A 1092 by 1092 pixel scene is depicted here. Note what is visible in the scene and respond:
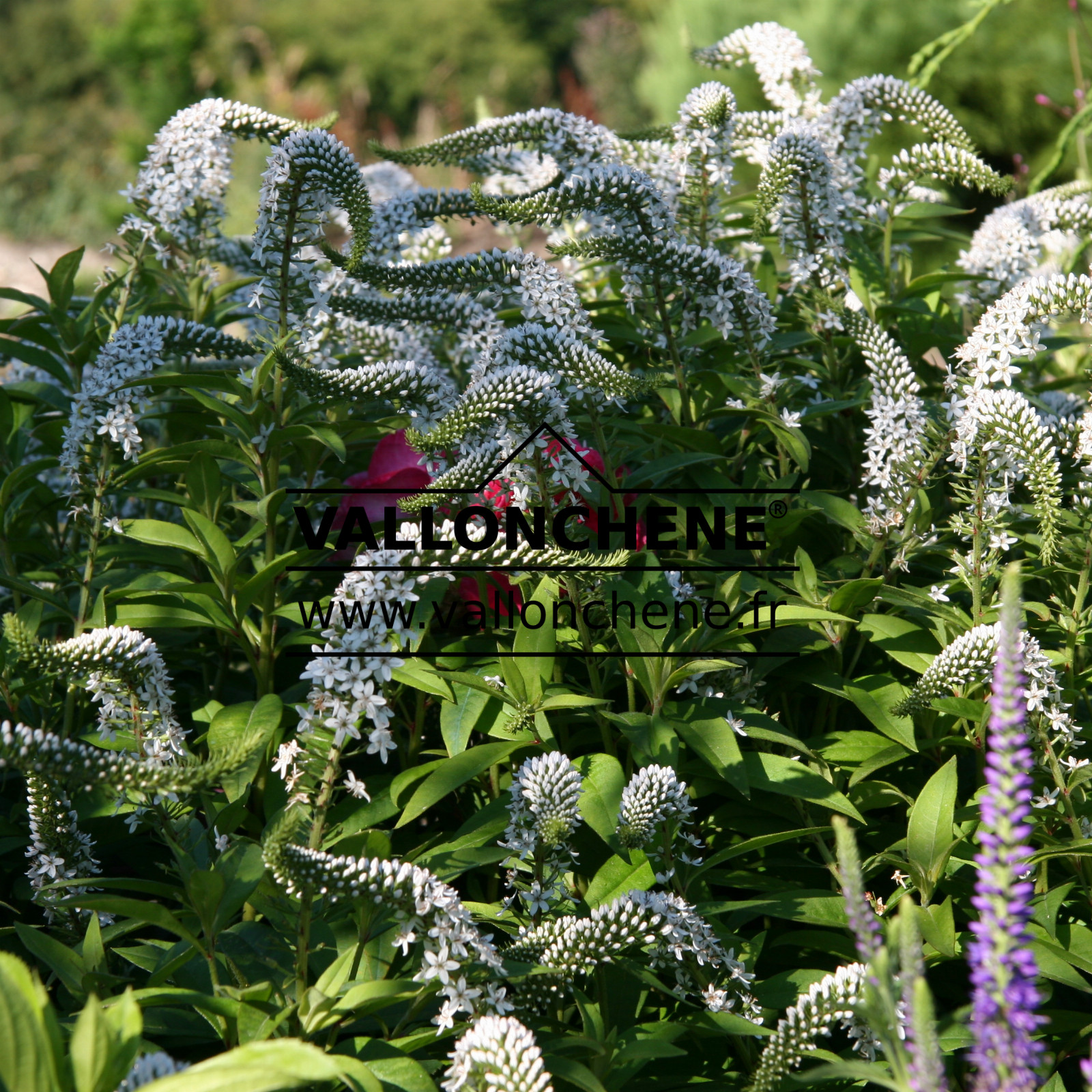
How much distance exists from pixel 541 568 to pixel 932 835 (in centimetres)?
81

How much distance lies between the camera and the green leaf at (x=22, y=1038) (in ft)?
4.17

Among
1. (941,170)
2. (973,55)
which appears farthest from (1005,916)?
(973,55)

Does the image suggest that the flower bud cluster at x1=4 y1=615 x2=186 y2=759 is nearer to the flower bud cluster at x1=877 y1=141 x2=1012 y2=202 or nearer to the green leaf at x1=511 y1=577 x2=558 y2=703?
the green leaf at x1=511 y1=577 x2=558 y2=703

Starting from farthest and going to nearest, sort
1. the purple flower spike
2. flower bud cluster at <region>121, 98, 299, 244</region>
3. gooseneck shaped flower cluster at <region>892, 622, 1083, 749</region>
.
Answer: flower bud cluster at <region>121, 98, 299, 244</region> → gooseneck shaped flower cluster at <region>892, 622, 1083, 749</region> → the purple flower spike

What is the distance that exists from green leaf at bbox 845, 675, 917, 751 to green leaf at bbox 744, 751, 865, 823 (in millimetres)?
152

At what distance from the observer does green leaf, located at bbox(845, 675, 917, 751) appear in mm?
1959

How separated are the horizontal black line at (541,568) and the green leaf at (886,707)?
290 millimetres

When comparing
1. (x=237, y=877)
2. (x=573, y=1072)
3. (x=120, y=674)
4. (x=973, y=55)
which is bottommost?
(x=573, y=1072)

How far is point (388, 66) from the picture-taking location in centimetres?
2484

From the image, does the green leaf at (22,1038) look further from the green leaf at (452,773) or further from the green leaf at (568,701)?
the green leaf at (568,701)

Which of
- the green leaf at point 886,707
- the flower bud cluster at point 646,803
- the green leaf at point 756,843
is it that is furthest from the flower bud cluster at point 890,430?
the flower bud cluster at point 646,803

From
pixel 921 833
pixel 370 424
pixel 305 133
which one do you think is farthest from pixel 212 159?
pixel 921 833

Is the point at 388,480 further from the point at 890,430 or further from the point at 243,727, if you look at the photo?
the point at 890,430

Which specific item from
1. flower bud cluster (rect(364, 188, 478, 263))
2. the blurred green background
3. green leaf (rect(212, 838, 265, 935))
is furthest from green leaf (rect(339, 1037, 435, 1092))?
the blurred green background
